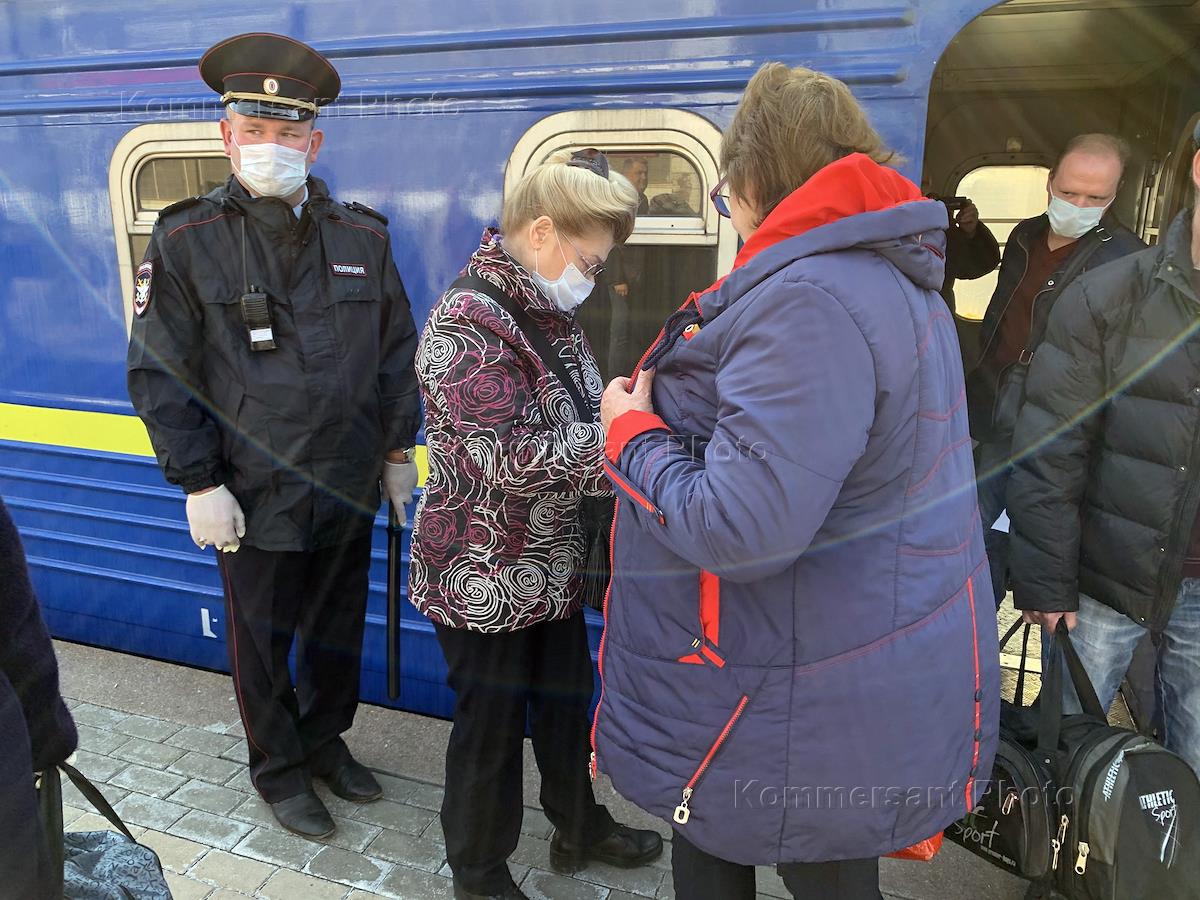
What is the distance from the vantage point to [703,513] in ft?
4.17

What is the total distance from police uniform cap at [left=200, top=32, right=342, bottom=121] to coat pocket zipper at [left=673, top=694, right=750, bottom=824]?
1.95 meters

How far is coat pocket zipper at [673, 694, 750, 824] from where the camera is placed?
138cm

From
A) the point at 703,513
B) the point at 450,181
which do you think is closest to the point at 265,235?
the point at 450,181

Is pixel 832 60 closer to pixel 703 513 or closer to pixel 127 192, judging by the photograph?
pixel 703 513

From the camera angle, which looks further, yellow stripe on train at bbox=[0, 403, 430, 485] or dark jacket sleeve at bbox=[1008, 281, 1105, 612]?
yellow stripe on train at bbox=[0, 403, 430, 485]

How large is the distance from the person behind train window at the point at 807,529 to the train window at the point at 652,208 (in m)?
1.11

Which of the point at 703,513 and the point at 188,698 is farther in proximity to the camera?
the point at 188,698

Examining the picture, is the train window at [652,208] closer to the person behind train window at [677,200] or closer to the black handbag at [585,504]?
the person behind train window at [677,200]

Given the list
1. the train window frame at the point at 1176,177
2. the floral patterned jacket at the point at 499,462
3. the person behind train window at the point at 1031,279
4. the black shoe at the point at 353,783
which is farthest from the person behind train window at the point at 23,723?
the train window frame at the point at 1176,177

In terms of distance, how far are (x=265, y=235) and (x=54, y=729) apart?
1.51 meters

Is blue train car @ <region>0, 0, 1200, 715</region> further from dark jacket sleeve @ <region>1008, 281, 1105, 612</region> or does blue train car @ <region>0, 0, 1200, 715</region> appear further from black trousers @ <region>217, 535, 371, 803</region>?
dark jacket sleeve @ <region>1008, 281, 1105, 612</region>

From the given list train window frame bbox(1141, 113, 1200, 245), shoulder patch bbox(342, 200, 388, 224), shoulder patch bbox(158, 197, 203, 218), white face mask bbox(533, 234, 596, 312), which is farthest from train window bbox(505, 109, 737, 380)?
train window frame bbox(1141, 113, 1200, 245)

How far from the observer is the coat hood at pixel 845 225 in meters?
1.27

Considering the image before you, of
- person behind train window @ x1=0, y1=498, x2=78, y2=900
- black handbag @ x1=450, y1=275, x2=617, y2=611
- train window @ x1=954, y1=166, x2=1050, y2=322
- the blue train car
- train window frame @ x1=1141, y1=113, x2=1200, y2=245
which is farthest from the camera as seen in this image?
train window @ x1=954, y1=166, x2=1050, y2=322
